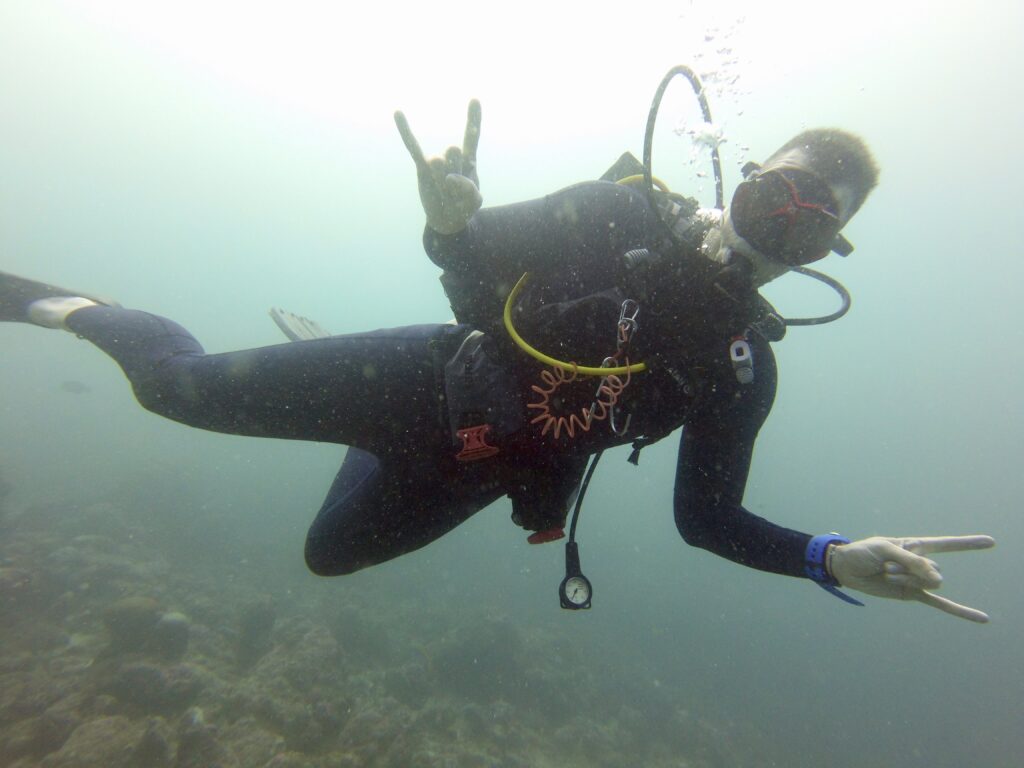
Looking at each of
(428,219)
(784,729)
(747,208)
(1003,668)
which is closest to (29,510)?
(428,219)

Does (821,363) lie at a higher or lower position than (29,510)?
lower

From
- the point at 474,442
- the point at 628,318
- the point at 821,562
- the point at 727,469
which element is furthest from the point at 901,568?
the point at 474,442

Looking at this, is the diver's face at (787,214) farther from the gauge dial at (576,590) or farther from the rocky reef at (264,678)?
the rocky reef at (264,678)

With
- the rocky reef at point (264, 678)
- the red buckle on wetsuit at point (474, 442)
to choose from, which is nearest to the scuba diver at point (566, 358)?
the red buckle on wetsuit at point (474, 442)

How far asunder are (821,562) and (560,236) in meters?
1.84

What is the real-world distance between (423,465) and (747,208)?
2.04 m

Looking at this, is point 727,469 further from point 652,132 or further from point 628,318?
point 652,132

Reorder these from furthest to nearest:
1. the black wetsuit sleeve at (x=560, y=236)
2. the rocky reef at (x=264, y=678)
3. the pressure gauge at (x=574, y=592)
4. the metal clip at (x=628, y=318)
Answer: the rocky reef at (x=264, y=678) < the pressure gauge at (x=574, y=592) < the black wetsuit sleeve at (x=560, y=236) < the metal clip at (x=628, y=318)

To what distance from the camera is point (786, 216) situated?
2242 mm

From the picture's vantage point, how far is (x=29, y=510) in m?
17.5

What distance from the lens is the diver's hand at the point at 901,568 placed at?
5.52 feet

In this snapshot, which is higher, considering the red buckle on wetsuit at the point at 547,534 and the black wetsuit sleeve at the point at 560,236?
the black wetsuit sleeve at the point at 560,236

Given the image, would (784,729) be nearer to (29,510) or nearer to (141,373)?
(141,373)

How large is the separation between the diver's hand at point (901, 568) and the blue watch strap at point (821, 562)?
7 cm
